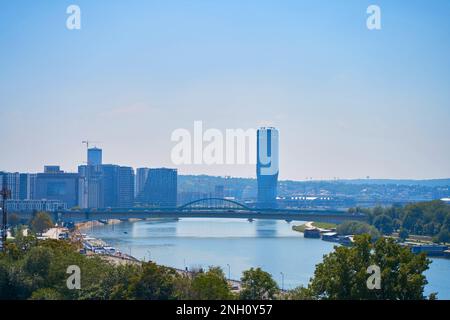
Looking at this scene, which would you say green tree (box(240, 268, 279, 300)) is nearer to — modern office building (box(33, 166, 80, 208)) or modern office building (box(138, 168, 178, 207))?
modern office building (box(33, 166, 80, 208))

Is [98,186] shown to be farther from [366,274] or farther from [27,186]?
[366,274]

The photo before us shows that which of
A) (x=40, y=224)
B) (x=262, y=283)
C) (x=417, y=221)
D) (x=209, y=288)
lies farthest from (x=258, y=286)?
(x=417, y=221)

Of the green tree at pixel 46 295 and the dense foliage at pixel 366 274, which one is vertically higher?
the dense foliage at pixel 366 274

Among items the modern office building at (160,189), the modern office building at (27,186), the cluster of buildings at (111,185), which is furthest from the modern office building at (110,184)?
the modern office building at (27,186)

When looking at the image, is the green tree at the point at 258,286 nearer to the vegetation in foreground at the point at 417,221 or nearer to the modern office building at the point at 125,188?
the vegetation in foreground at the point at 417,221
